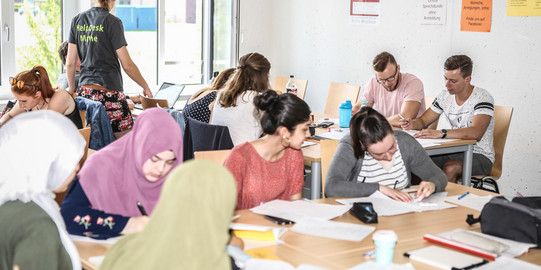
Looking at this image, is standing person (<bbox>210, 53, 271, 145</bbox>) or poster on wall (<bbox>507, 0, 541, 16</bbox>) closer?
standing person (<bbox>210, 53, 271, 145</bbox>)

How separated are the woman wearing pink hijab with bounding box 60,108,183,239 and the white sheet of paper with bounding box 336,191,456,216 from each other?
0.87 metres

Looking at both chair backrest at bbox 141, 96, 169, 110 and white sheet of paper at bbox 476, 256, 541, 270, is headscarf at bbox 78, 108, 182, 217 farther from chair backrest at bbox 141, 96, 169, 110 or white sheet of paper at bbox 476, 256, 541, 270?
chair backrest at bbox 141, 96, 169, 110

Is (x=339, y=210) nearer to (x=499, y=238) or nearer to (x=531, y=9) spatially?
(x=499, y=238)

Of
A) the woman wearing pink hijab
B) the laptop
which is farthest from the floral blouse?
the laptop

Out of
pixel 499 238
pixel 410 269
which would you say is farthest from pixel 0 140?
pixel 499 238

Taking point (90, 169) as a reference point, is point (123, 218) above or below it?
below

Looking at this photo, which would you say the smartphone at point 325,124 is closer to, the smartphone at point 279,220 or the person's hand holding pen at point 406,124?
the person's hand holding pen at point 406,124

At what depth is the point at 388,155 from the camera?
3.02 meters

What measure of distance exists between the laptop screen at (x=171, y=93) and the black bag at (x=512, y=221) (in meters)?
3.11

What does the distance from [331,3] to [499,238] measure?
4.44 m

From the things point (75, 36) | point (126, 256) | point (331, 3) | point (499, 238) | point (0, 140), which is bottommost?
point (499, 238)

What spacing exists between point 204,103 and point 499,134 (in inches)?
81.3

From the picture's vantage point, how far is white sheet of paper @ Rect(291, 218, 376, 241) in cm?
232

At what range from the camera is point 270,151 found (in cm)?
293
